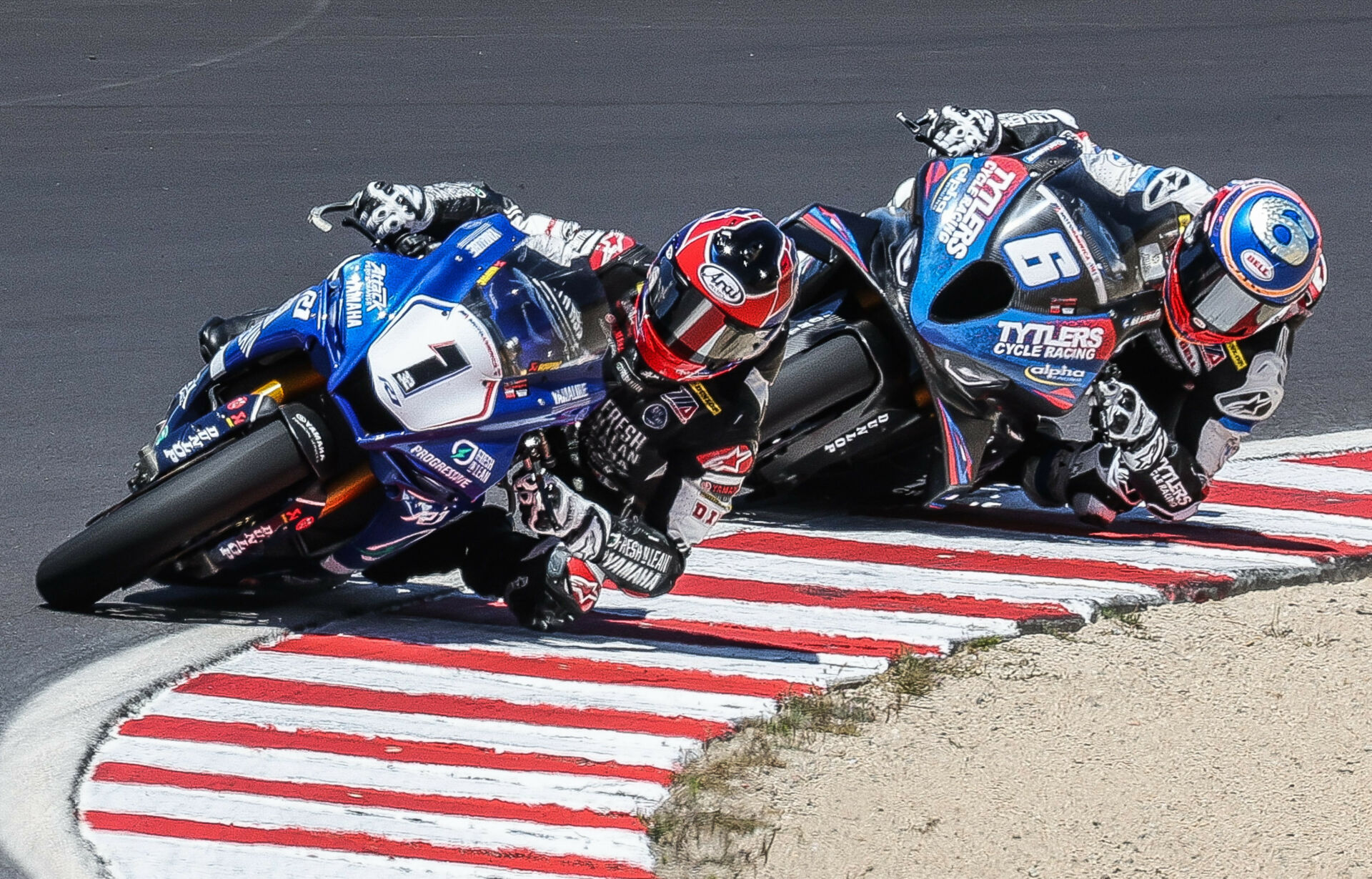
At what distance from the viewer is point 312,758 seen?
4535mm

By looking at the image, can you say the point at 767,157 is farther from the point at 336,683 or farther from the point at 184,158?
the point at 336,683

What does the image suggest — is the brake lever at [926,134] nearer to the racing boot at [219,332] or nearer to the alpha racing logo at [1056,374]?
the alpha racing logo at [1056,374]

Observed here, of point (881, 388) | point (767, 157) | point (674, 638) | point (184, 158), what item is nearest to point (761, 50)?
point (767, 157)

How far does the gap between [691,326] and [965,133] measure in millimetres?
2026

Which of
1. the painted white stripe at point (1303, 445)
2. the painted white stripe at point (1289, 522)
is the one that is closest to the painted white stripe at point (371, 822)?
the painted white stripe at point (1289, 522)

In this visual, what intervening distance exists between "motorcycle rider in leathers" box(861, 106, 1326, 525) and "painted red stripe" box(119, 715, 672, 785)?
2.39 meters

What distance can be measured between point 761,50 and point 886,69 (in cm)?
99

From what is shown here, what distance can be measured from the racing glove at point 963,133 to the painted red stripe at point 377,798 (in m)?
3.16

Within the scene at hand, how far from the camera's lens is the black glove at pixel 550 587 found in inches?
211

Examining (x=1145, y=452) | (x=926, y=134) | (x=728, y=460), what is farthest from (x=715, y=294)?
(x=926, y=134)

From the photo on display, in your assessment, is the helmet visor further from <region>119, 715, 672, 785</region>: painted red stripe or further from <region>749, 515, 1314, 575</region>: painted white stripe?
<region>749, 515, 1314, 575</region>: painted white stripe

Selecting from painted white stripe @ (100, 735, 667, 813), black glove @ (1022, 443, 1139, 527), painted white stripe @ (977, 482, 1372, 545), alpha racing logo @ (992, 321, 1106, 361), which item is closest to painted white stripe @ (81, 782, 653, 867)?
painted white stripe @ (100, 735, 667, 813)

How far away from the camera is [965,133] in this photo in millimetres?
6621

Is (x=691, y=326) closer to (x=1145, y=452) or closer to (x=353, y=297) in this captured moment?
(x=353, y=297)
